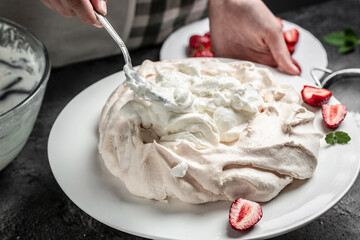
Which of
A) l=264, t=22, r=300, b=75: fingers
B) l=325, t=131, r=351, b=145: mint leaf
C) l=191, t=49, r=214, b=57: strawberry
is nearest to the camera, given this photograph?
l=325, t=131, r=351, b=145: mint leaf

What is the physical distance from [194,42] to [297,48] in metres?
0.58

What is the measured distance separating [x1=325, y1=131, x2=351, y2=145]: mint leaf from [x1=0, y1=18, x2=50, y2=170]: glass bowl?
3.45ft

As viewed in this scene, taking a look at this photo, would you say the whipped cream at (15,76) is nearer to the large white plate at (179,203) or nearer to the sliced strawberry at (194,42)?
the large white plate at (179,203)

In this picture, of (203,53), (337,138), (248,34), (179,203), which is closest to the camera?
(179,203)

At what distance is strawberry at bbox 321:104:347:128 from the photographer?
1.68 m

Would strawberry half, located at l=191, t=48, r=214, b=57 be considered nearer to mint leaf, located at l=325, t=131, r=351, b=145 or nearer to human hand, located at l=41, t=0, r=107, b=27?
human hand, located at l=41, t=0, r=107, b=27


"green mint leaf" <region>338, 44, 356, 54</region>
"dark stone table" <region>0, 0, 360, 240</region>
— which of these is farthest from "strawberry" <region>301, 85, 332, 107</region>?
"green mint leaf" <region>338, 44, 356, 54</region>

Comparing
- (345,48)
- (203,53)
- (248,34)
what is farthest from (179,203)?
(345,48)

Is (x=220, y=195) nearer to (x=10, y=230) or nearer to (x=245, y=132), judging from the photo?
(x=245, y=132)

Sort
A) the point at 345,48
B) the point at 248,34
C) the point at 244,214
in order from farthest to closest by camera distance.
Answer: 1. the point at 345,48
2. the point at 248,34
3. the point at 244,214

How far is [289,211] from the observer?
140 centimetres

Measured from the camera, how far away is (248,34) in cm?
224

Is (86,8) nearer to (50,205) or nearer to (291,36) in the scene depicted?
(50,205)

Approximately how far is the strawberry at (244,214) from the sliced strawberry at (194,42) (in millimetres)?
1381
